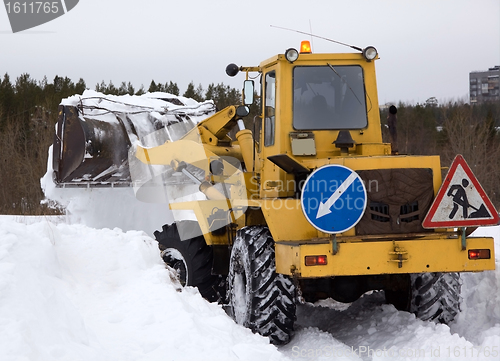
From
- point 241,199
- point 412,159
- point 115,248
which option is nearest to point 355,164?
point 412,159

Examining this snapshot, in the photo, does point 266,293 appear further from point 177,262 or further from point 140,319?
point 177,262

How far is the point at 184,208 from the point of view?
772 cm

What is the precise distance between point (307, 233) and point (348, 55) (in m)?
2.01

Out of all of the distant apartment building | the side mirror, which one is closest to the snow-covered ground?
the side mirror

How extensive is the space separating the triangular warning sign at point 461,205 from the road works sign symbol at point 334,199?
68 cm

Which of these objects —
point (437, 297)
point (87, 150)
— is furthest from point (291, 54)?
point (87, 150)

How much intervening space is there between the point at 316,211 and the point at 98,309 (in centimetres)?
187

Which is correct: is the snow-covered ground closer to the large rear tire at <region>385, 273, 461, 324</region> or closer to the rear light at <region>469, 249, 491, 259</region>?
the large rear tire at <region>385, 273, 461, 324</region>

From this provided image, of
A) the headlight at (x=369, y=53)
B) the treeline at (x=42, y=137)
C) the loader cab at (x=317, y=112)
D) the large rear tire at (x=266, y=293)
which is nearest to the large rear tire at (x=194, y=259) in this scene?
the loader cab at (x=317, y=112)

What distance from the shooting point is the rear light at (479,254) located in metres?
5.01

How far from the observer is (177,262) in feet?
24.9

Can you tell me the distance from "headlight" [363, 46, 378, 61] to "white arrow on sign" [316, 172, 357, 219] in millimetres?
1819

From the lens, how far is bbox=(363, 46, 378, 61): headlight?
6117mm

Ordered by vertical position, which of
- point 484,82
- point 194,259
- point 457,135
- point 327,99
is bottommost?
point 194,259
